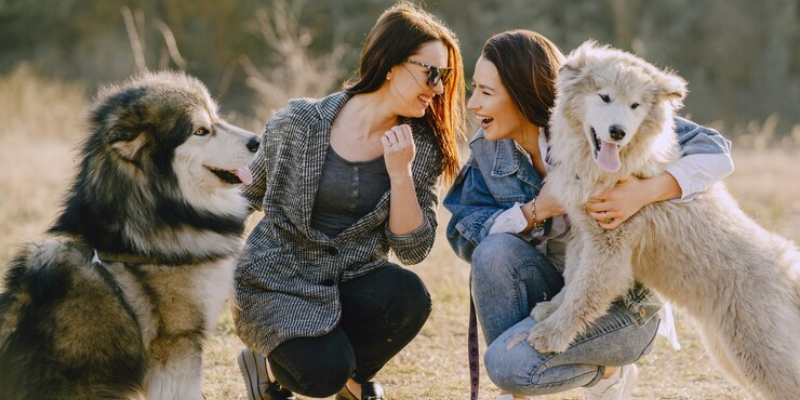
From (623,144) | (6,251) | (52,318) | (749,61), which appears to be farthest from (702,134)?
(749,61)

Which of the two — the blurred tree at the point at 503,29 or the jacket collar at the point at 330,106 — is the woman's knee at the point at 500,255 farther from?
the blurred tree at the point at 503,29

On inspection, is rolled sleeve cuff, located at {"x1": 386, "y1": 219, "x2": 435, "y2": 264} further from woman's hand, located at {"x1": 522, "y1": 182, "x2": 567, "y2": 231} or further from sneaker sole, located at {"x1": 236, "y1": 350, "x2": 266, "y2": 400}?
sneaker sole, located at {"x1": 236, "y1": 350, "x2": 266, "y2": 400}

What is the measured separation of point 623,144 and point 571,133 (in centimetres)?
24

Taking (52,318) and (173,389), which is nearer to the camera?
(52,318)

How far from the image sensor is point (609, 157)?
276 cm

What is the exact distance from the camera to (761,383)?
2689 millimetres

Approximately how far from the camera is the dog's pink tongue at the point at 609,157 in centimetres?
275

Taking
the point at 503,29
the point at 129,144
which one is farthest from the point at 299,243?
the point at 503,29

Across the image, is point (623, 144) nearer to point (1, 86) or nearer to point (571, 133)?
point (571, 133)

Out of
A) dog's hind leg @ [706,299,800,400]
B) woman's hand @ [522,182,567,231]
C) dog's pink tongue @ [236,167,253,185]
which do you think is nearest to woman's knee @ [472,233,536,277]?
woman's hand @ [522,182,567,231]

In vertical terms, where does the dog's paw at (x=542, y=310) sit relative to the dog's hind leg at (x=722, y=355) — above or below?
above

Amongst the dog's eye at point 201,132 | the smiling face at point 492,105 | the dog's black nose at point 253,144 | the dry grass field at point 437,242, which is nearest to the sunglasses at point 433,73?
the smiling face at point 492,105

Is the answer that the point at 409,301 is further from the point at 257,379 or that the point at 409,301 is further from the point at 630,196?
the point at 630,196

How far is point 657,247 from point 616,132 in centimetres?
52
